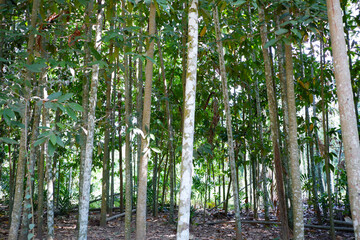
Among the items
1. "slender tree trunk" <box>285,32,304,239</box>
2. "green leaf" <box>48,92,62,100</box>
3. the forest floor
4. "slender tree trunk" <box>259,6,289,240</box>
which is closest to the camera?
"green leaf" <box>48,92,62,100</box>

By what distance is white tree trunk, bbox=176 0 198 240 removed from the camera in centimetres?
275

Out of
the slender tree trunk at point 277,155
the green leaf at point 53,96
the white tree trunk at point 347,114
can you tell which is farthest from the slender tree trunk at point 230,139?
the green leaf at point 53,96

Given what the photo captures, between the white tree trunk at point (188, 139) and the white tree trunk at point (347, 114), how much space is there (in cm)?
126

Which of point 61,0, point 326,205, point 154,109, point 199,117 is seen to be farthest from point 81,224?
point 326,205

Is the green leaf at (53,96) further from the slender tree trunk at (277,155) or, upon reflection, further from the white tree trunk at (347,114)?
the slender tree trunk at (277,155)

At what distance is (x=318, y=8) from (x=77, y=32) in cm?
273

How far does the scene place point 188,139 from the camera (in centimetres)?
291

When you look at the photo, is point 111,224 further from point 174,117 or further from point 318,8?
point 318,8

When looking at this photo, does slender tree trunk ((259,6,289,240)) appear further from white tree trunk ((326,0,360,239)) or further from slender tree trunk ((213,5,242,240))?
white tree trunk ((326,0,360,239))

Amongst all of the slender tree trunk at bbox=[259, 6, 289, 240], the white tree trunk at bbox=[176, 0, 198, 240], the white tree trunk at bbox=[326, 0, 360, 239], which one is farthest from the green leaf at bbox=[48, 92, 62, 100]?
the slender tree trunk at bbox=[259, 6, 289, 240]

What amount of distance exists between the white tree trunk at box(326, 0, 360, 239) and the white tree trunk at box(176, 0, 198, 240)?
1257 millimetres

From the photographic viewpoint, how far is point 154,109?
26.0 ft

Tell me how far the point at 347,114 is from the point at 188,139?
138 centimetres

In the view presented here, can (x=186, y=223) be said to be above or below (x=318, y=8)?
below
